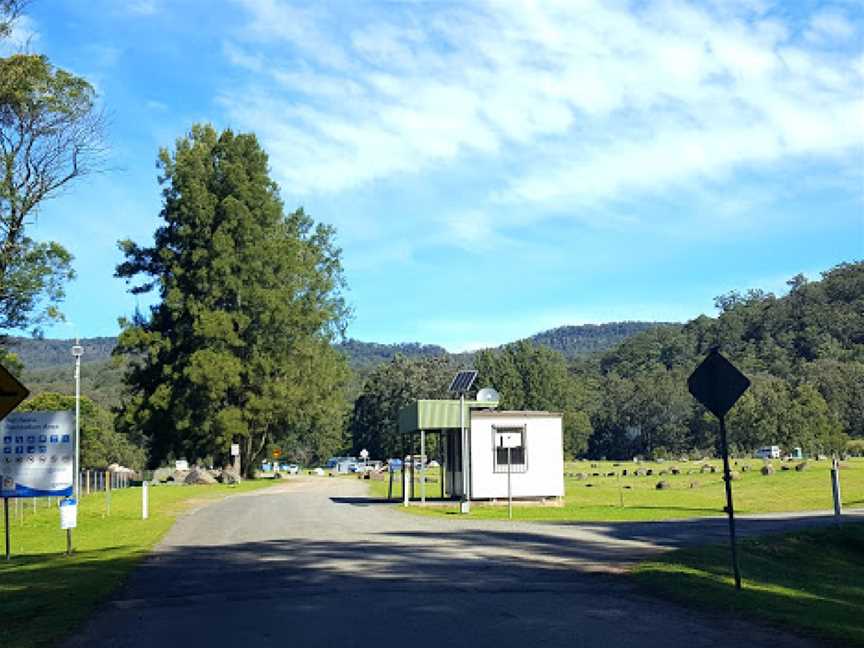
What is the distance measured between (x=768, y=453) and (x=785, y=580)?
281 ft

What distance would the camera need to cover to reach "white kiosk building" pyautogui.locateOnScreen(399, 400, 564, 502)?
32156 millimetres

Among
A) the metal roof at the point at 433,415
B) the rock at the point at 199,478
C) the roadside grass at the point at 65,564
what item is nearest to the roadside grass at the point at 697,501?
the metal roof at the point at 433,415

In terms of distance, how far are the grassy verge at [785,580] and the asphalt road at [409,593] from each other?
536 mm

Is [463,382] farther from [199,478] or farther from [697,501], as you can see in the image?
[199,478]

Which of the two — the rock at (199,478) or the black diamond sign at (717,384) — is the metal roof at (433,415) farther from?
the rock at (199,478)

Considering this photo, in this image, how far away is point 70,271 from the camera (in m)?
37.8

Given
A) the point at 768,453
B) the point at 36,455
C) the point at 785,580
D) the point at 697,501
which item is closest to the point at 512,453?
the point at 697,501

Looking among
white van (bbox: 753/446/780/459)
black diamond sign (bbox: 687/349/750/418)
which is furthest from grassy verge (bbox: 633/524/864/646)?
white van (bbox: 753/446/780/459)

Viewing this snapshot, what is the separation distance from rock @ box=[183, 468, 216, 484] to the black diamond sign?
47.9 m

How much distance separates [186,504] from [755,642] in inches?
1184

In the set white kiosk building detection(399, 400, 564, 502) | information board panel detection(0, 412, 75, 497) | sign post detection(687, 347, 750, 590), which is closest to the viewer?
sign post detection(687, 347, 750, 590)

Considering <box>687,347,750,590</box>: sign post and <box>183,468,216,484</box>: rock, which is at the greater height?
<box>687,347,750,590</box>: sign post

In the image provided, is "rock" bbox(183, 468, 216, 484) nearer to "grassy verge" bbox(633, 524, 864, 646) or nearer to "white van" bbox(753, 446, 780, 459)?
"grassy verge" bbox(633, 524, 864, 646)

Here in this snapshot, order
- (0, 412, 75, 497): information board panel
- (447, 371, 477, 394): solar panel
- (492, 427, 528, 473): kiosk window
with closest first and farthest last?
1. (0, 412, 75, 497): information board panel
2. (447, 371, 477, 394): solar panel
3. (492, 427, 528, 473): kiosk window
